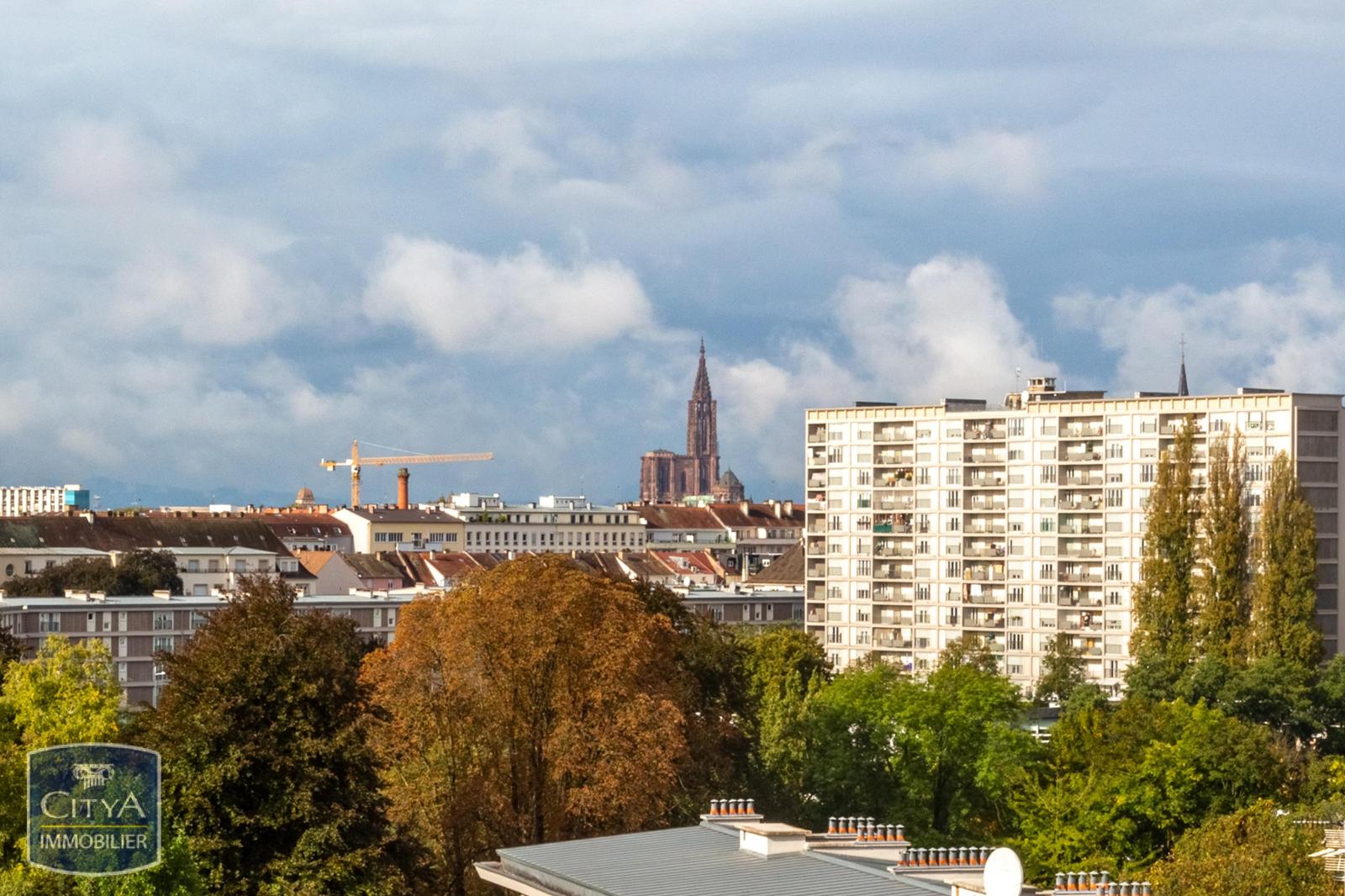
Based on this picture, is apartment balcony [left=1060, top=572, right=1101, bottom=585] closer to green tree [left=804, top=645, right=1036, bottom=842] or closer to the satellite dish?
green tree [left=804, top=645, right=1036, bottom=842]

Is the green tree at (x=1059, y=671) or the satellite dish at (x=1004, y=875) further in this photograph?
the green tree at (x=1059, y=671)

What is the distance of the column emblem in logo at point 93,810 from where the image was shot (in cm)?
3409

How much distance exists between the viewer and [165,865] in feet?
110

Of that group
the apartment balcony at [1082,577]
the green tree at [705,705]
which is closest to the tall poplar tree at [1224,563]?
the apartment balcony at [1082,577]

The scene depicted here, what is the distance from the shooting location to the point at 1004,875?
26.2 meters

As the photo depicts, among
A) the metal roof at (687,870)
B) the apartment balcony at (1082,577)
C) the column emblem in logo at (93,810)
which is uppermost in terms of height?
the apartment balcony at (1082,577)

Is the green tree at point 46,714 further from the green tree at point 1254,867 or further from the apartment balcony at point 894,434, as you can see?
the apartment balcony at point 894,434

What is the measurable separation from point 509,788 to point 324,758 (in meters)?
18.5

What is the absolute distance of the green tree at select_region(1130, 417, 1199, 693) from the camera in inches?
4232

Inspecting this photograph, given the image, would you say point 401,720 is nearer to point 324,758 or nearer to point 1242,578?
point 324,758

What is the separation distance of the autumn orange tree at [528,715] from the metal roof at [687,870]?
20526mm

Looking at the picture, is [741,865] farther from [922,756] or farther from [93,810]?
[922,756]

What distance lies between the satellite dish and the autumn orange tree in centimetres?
3189

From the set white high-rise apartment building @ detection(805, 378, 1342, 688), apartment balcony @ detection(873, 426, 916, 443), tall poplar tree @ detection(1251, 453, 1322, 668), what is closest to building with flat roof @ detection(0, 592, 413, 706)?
white high-rise apartment building @ detection(805, 378, 1342, 688)
